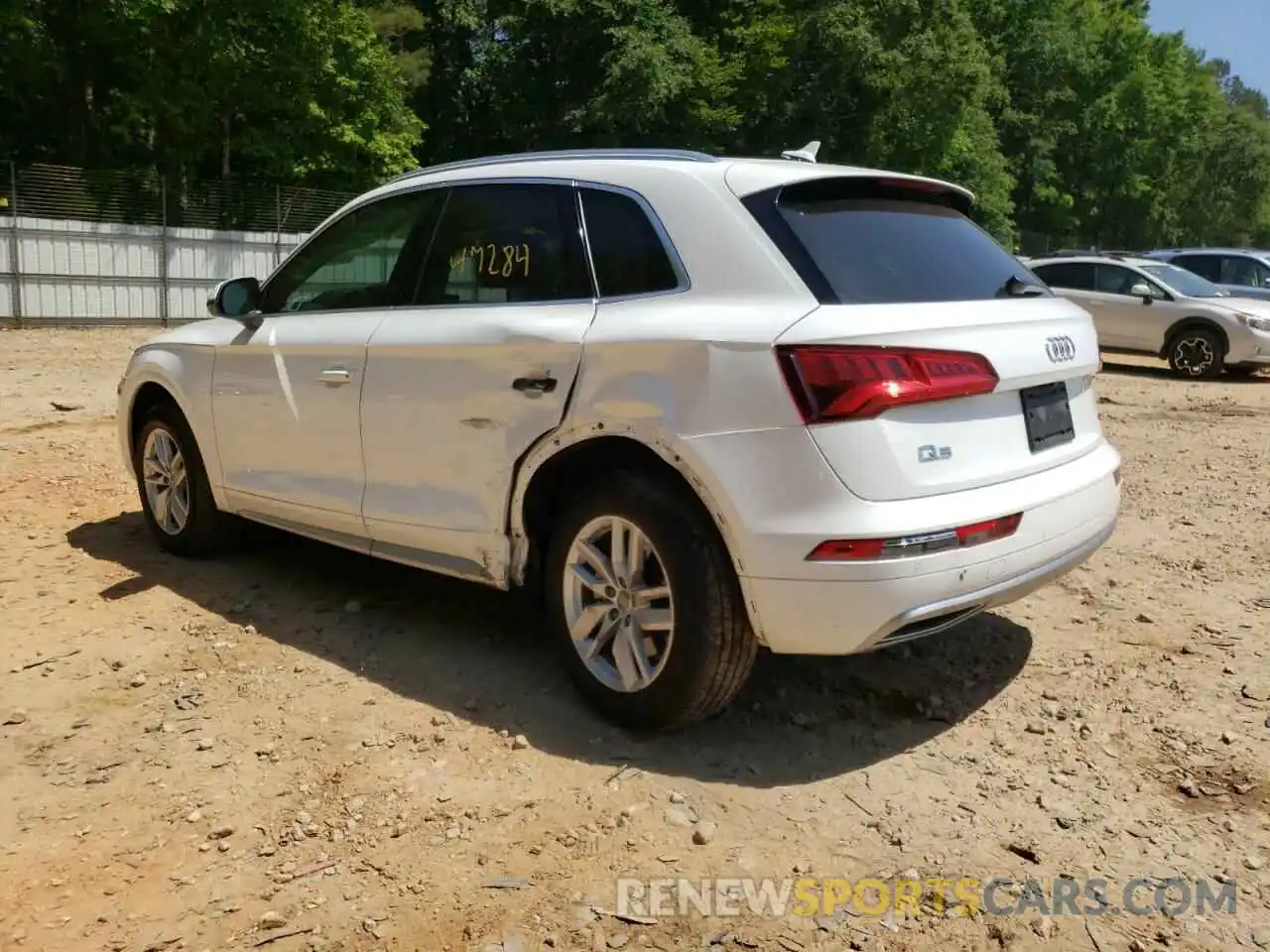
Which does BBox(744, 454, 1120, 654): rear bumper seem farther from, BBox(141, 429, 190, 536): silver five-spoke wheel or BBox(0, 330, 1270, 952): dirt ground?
BBox(141, 429, 190, 536): silver five-spoke wheel

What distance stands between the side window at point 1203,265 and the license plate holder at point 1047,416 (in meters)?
15.7

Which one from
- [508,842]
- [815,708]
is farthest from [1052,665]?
[508,842]

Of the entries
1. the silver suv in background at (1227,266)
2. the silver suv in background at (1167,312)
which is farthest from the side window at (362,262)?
the silver suv in background at (1227,266)

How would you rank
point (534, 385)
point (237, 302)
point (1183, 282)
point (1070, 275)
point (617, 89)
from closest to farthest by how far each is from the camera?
1. point (534, 385)
2. point (237, 302)
3. point (1183, 282)
4. point (1070, 275)
5. point (617, 89)

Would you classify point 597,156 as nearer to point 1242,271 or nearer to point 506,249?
point 506,249

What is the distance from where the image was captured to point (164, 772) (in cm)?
343

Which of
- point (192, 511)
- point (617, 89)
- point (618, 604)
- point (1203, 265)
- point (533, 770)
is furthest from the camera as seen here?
point (617, 89)

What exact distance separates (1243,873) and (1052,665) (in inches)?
53.9

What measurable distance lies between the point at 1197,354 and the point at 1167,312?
674 millimetres

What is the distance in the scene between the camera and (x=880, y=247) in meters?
3.48

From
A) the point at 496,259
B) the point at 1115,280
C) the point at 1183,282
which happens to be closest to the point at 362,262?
→ the point at 496,259

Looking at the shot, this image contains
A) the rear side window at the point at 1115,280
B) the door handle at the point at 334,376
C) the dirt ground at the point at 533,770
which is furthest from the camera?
the rear side window at the point at 1115,280

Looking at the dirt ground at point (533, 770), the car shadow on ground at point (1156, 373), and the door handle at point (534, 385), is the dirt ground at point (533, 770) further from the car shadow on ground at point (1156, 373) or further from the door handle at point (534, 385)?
the car shadow on ground at point (1156, 373)

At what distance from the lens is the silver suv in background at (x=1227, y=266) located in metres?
17.2
